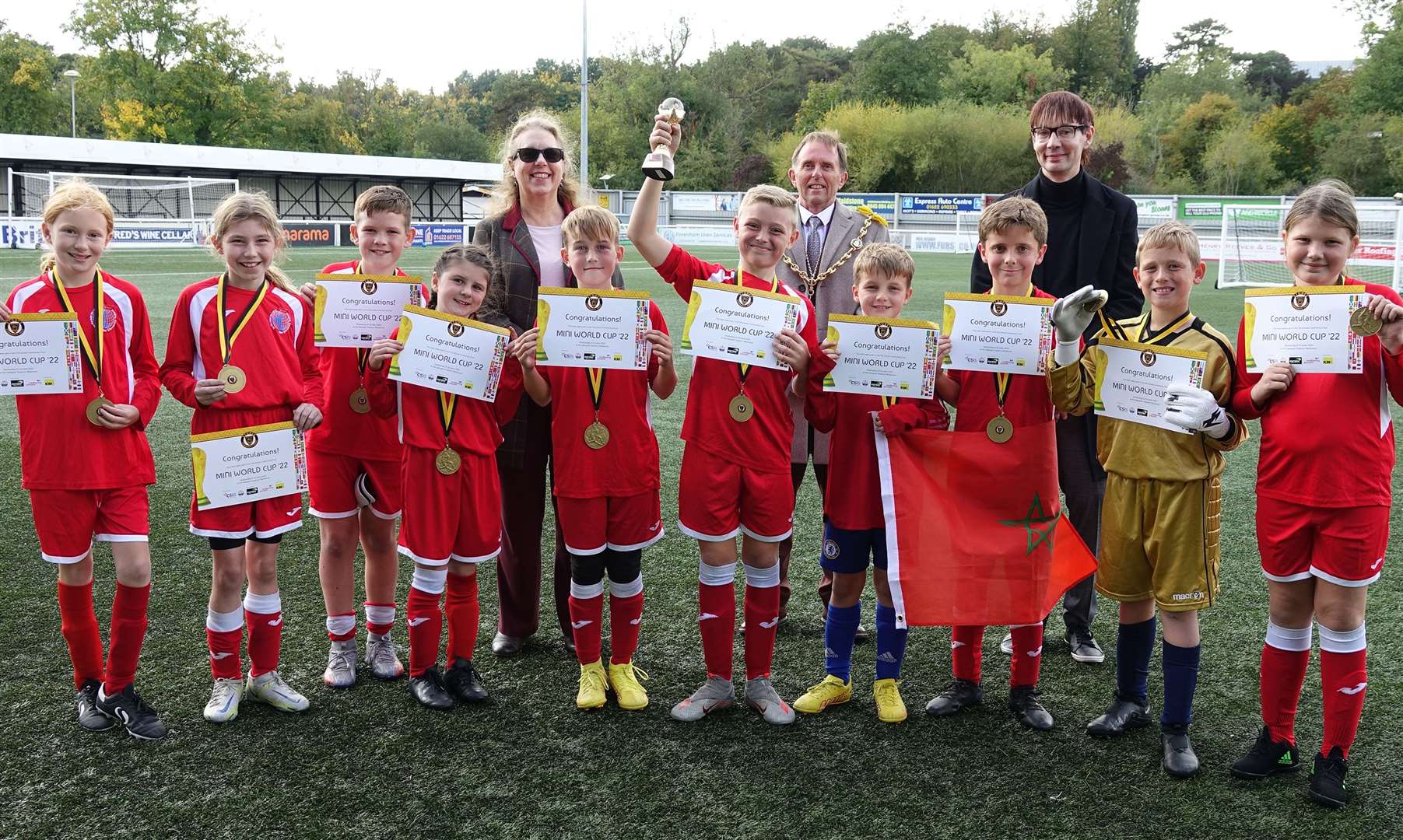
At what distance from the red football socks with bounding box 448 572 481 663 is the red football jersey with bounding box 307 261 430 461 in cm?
58

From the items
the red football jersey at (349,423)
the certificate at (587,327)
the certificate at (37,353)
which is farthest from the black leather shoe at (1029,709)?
the certificate at (37,353)

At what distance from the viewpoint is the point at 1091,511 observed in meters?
4.66

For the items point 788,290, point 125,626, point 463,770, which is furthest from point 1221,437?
point 125,626

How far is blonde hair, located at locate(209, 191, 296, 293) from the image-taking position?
13.0 feet

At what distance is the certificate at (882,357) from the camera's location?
3.85 metres

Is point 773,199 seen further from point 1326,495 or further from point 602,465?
point 1326,495

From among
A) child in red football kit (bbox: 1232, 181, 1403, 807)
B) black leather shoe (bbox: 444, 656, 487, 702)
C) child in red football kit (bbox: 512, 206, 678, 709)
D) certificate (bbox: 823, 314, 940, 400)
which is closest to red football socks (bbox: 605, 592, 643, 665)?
child in red football kit (bbox: 512, 206, 678, 709)

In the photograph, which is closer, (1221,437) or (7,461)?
(1221,437)

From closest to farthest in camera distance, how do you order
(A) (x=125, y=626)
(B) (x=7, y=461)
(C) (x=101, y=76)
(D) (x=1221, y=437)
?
(D) (x=1221, y=437) → (A) (x=125, y=626) → (B) (x=7, y=461) → (C) (x=101, y=76)

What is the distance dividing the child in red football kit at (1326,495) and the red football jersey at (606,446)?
2.11 metres

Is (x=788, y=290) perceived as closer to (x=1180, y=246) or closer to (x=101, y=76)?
(x=1180, y=246)

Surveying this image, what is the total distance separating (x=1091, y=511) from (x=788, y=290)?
177 centimetres

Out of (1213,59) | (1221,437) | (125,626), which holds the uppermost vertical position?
(1213,59)

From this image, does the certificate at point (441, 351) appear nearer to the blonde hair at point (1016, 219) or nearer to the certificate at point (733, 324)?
the certificate at point (733, 324)
